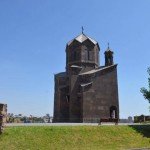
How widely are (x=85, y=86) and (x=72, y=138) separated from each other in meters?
18.3

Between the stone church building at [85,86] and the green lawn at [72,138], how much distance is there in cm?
1334

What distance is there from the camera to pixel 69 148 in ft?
67.6

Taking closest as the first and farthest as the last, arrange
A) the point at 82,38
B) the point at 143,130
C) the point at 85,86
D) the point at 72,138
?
the point at 72,138
the point at 143,130
the point at 85,86
the point at 82,38

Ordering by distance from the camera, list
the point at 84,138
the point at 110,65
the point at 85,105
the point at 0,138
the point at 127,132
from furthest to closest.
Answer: the point at 110,65, the point at 85,105, the point at 127,132, the point at 84,138, the point at 0,138

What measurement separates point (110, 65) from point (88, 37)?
6.08 m

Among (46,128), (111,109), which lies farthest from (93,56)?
(46,128)

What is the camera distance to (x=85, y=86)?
40719 mm

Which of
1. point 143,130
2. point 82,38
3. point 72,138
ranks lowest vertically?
point 72,138

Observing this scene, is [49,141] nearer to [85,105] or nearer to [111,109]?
[85,105]

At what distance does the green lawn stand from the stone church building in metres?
13.3

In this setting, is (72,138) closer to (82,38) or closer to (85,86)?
(85,86)

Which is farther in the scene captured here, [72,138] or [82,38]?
[82,38]

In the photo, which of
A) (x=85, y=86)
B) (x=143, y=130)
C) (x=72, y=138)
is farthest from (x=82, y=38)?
(x=72, y=138)

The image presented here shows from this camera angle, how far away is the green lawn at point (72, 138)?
2020 cm
